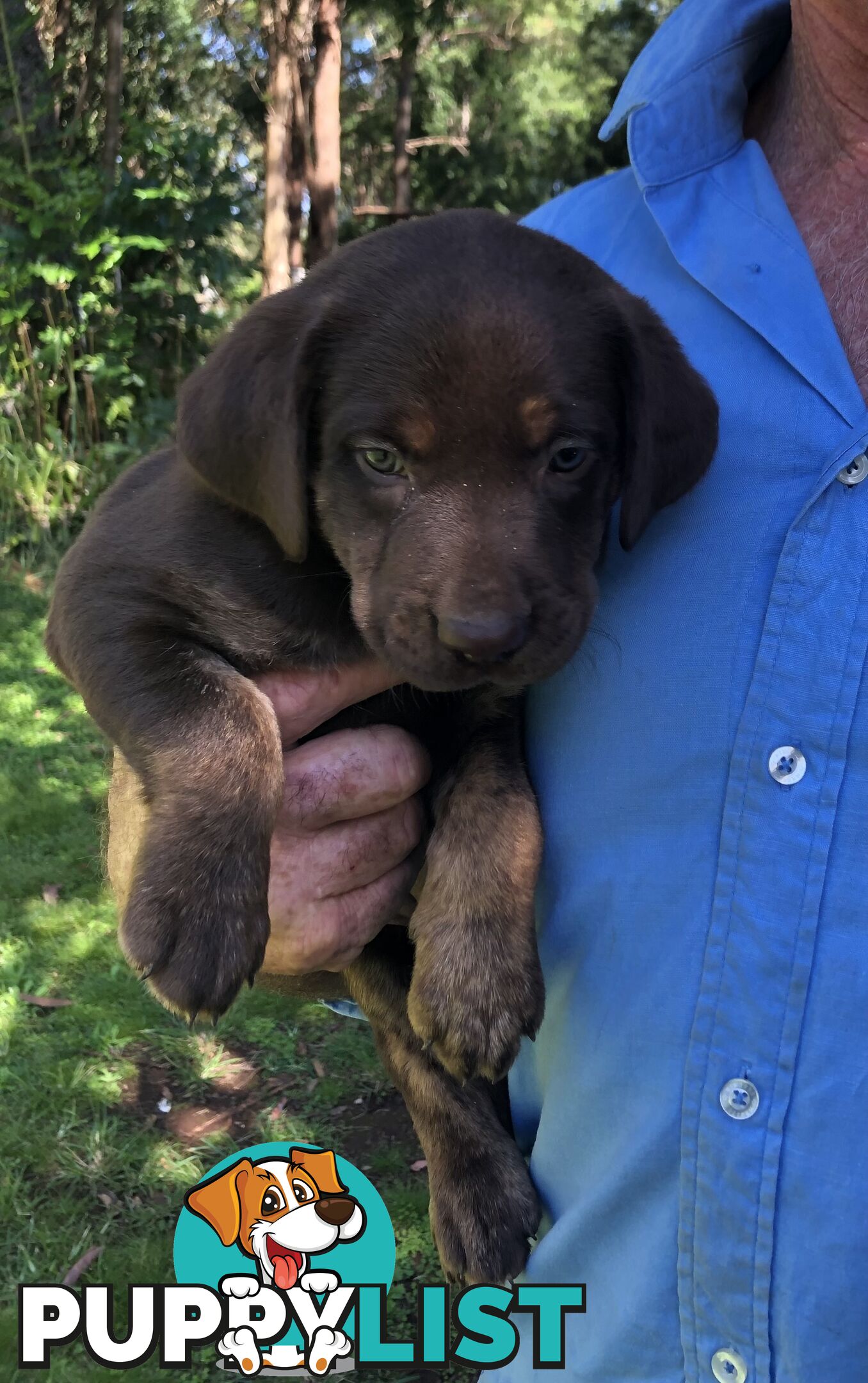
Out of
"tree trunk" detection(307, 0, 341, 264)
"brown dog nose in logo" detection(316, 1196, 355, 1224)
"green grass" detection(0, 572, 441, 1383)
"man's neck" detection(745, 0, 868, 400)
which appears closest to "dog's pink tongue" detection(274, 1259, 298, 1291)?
"brown dog nose in logo" detection(316, 1196, 355, 1224)

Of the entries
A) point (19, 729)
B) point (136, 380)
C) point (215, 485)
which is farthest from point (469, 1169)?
point (136, 380)

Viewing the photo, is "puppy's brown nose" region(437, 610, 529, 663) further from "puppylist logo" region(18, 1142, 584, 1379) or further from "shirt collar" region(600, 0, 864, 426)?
"puppylist logo" region(18, 1142, 584, 1379)

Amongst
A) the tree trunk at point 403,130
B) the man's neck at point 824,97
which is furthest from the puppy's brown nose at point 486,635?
the tree trunk at point 403,130

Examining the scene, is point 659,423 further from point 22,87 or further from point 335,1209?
point 22,87

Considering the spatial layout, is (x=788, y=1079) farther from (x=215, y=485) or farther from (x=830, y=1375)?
(x=215, y=485)

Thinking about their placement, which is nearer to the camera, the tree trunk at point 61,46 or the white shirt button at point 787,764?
the white shirt button at point 787,764

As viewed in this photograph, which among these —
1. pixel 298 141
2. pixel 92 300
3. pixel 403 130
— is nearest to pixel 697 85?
pixel 92 300

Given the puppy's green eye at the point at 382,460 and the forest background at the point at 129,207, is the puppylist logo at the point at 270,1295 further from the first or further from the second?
the forest background at the point at 129,207
